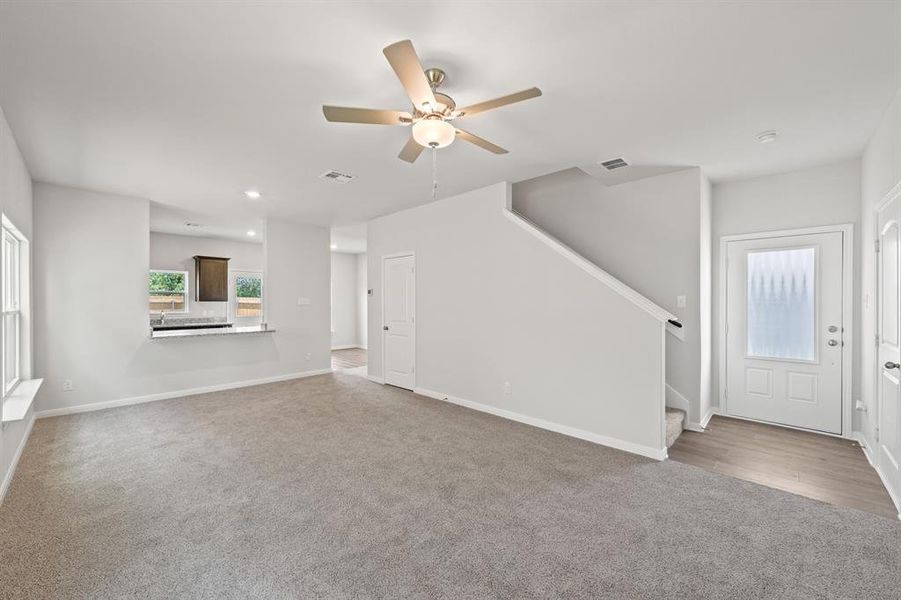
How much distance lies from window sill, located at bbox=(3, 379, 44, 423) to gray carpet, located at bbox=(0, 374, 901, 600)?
0.47 m

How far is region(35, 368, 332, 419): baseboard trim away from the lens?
458 cm

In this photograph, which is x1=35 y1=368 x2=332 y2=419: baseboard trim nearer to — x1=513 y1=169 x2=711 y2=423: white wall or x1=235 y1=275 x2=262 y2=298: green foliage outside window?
x1=235 y1=275 x2=262 y2=298: green foliage outside window

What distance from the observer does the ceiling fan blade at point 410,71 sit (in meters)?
1.69

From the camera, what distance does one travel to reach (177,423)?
4242 millimetres

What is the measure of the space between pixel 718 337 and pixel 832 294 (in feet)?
3.43

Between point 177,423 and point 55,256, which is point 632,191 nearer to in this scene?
point 177,423

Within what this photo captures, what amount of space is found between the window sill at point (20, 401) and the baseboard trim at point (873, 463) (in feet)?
19.5

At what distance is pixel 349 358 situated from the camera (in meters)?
8.93

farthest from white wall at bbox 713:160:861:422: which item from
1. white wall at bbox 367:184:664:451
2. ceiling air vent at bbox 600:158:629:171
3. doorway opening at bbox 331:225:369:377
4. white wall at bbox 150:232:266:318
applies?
white wall at bbox 150:232:266:318

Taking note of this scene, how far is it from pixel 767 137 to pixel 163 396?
7179mm

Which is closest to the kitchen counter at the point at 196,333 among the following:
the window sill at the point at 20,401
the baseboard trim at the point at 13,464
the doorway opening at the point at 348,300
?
the window sill at the point at 20,401

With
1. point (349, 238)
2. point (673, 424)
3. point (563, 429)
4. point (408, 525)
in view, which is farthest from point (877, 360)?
point (349, 238)

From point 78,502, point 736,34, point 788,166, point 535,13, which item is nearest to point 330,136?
point 535,13

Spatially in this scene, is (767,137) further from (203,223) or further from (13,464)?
(203,223)
